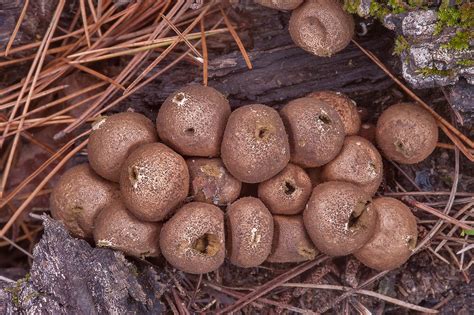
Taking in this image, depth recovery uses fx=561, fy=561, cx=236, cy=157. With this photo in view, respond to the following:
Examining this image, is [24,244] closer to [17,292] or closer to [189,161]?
[17,292]

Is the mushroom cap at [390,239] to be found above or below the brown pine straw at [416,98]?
below

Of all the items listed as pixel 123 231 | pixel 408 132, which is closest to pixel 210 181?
pixel 123 231

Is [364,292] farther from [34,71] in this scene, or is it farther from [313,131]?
[34,71]

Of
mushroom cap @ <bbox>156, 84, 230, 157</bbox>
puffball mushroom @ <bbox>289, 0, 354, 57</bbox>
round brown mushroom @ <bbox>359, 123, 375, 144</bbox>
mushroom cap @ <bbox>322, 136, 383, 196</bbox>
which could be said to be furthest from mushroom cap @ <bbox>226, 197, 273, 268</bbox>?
puffball mushroom @ <bbox>289, 0, 354, 57</bbox>

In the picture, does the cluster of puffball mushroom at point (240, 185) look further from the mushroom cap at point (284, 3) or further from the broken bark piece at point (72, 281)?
the mushroom cap at point (284, 3)

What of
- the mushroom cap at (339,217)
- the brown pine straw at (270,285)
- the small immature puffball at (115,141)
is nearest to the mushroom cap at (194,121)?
the small immature puffball at (115,141)

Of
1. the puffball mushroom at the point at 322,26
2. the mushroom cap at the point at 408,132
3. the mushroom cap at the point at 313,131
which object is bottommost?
the mushroom cap at the point at 408,132
